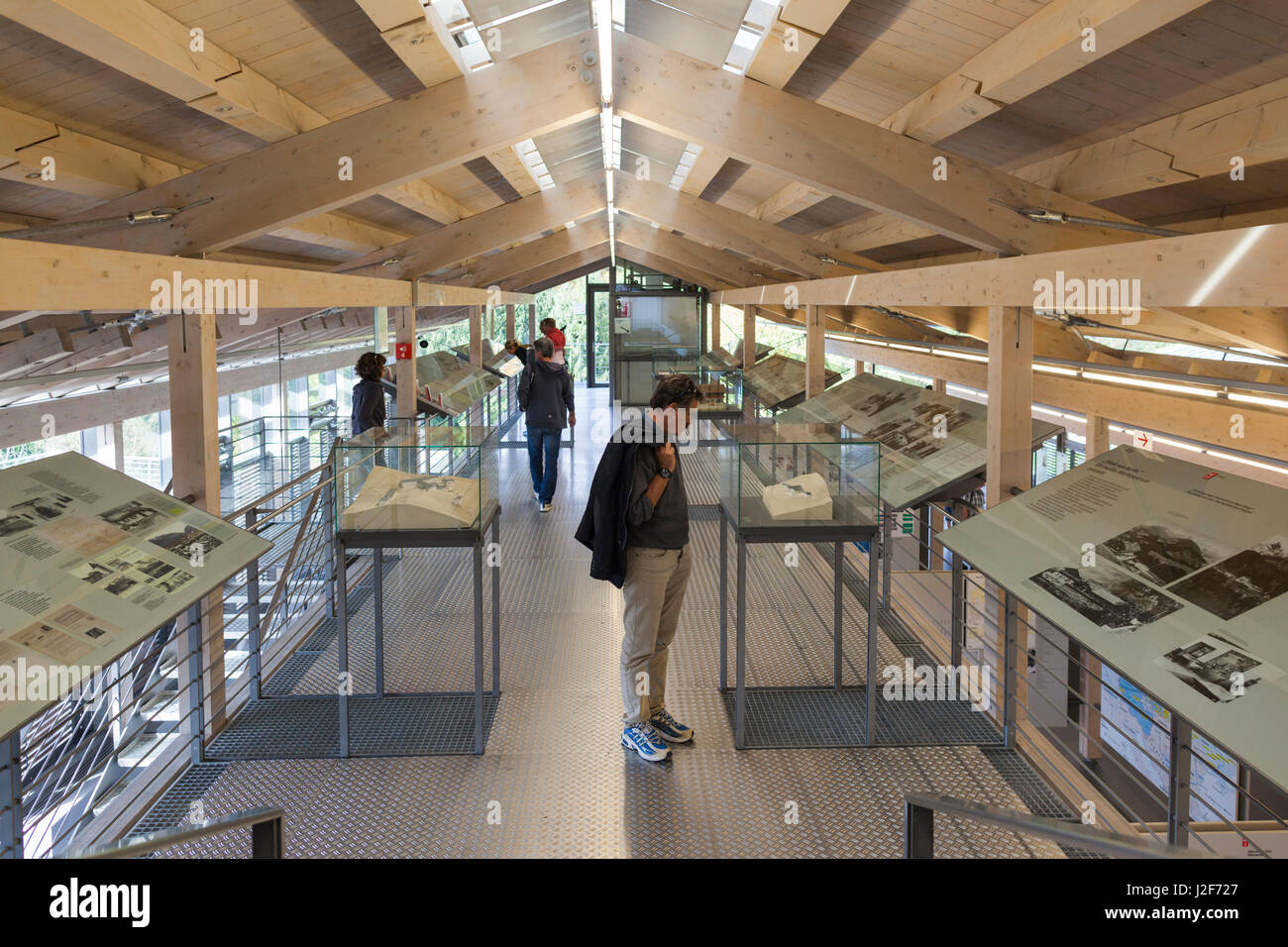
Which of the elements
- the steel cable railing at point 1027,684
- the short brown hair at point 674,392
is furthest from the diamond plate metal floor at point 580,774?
the short brown hair at point 674,392

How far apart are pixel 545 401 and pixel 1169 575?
554 cm

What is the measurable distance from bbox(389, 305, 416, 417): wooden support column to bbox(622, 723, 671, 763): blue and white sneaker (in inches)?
212

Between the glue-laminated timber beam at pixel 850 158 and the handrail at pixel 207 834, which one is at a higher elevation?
the glue-laminated timber beam at pixel 850 158

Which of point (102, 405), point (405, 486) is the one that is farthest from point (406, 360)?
point (405, 486)

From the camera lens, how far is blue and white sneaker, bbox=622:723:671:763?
3.66m

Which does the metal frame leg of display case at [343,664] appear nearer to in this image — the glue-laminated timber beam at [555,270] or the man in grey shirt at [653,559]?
the man in grey shirt at [653,559]

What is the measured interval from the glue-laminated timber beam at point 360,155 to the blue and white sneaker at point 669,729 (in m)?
2.73

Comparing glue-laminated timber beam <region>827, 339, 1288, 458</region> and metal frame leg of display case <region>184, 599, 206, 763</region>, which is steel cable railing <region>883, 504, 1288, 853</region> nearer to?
glue-laminated timber beam <region>827, 339, 1288, 458</region>

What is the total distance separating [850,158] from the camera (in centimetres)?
457

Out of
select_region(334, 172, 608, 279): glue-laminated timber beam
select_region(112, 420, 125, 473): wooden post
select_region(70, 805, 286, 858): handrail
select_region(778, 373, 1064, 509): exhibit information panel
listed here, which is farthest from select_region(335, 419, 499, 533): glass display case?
select_region(112, 420, 125, 473): wooden post

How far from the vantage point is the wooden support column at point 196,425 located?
4016mm

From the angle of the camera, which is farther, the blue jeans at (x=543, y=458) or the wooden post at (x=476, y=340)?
the wooden post at (x=476, y=340)

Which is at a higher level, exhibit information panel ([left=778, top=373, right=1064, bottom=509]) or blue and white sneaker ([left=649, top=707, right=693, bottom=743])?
exhibit information panel ([left=778, top=373, right=1064, bottom=509])
